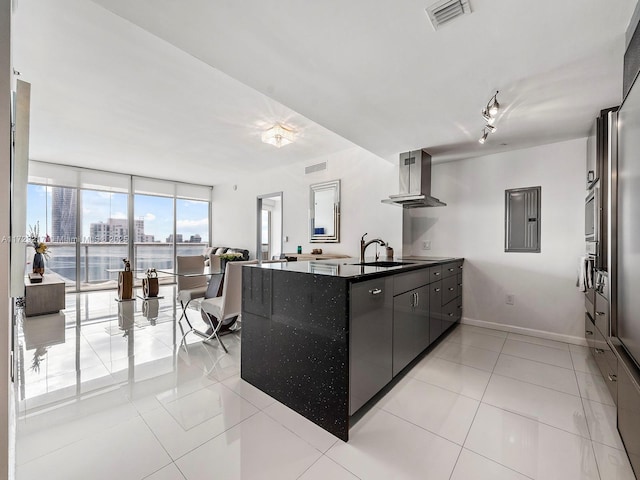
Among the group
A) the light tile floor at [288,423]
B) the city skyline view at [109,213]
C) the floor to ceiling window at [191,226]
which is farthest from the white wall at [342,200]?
the light tile floor at [288,423]

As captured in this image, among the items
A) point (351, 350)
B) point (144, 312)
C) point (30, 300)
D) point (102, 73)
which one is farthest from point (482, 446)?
point (30, 300)

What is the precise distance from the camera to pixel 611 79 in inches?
83.9

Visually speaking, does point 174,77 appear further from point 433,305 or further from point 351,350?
point 433,305

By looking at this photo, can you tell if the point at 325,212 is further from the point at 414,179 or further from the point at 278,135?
the point at 414,179

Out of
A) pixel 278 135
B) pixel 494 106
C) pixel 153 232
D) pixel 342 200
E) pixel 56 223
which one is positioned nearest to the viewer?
pixel 494 106

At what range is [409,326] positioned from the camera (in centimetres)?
242

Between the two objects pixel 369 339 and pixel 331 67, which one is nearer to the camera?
pixel 369 339

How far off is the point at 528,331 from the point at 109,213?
872 cm

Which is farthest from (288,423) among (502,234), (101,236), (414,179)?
(101,236)

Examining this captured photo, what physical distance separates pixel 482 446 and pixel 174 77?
3867 mm

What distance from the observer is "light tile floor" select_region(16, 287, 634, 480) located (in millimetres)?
1447

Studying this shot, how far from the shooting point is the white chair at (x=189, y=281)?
360cm

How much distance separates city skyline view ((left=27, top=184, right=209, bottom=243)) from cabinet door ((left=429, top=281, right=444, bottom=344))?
23.3ft

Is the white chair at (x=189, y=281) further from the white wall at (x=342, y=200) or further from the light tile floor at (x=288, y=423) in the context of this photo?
the white wall at (x=342, y=200)
